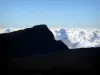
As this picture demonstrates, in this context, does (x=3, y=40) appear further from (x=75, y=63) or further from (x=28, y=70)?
(x=75, y=63)

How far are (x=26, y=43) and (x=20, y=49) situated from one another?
249cm

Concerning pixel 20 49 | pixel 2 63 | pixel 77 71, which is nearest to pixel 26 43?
pixel 20 49

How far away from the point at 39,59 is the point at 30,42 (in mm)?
12408

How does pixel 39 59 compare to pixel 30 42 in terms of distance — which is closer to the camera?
pixel 39 59

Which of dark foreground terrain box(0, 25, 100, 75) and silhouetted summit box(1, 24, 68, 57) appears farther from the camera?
silhouetted summit box(1, 24, 68, 57)

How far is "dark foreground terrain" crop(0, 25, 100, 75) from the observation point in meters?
22.8

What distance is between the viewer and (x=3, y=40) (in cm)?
3553

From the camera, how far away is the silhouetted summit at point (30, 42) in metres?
35.5

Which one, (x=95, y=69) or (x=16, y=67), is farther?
(x=16, y=67)

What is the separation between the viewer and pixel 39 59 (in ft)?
87.5

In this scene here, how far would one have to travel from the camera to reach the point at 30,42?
127 ft

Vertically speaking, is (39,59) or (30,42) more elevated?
(39,59)

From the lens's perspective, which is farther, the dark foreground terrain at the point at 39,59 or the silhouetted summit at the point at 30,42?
the silhouetted summit at the point at 30,42

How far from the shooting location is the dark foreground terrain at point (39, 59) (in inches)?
898
